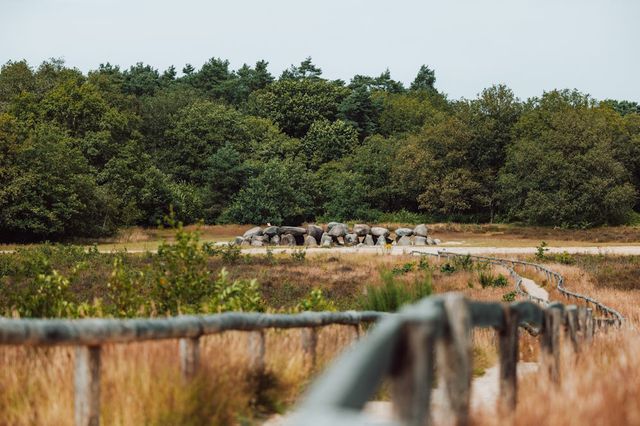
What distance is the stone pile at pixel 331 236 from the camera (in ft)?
193

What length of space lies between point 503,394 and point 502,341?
0.34m

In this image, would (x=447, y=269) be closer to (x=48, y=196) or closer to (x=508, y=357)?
(x=508, y=357)

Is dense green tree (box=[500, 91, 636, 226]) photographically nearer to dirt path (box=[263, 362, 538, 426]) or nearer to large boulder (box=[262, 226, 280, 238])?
large boulder (box=[262, 226, 280, 238])

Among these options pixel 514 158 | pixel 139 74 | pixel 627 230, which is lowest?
pixel 627 230

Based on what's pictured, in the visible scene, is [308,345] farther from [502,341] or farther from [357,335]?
[502,341]

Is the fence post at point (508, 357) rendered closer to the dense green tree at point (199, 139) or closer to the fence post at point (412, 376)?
the fence post at point (412, 376)

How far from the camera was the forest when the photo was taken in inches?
2343

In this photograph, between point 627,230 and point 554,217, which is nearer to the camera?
point 627,230

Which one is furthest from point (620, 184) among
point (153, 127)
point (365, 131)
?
point (153, 127)

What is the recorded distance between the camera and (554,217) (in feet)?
238

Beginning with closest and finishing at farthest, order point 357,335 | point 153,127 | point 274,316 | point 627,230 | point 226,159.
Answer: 1. point 274,316
2. point 357,335
3. point 627,230
4. point 226,159
5. point 153,127

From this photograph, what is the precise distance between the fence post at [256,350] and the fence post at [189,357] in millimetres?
876

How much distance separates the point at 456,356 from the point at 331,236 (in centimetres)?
5649

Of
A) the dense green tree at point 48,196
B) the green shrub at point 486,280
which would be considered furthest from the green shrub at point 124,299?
the dense green tree at point 48,196
